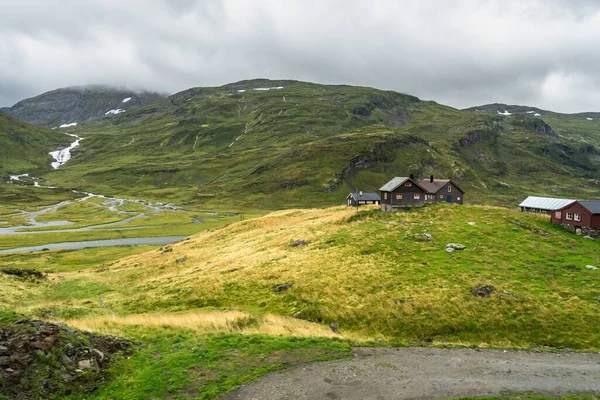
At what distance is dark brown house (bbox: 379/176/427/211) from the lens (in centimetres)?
7694

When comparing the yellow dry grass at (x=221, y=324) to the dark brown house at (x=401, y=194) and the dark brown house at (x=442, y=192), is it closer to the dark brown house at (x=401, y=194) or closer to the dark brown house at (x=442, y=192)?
the dark brown house at (x=401, y=194)

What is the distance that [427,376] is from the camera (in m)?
22.8

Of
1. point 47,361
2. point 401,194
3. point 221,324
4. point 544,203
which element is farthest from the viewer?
point 544,203

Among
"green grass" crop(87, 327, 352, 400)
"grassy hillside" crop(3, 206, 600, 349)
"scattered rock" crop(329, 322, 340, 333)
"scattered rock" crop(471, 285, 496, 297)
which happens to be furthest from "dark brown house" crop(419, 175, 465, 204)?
"green grass" crop(87, 327, 352, 400)

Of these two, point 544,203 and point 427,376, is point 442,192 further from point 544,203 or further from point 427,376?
point 427,376

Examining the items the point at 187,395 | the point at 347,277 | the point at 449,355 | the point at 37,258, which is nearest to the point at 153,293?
the point at 347,277

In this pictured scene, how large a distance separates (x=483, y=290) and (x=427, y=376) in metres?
18.8

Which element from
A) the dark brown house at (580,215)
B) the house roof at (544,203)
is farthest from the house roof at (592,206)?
the house roof at (544,203)

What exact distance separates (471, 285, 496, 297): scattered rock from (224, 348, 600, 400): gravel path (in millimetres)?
10441

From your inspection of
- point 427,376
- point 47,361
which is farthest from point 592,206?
point 47,361

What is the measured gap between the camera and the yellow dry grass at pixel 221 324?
30.6 meters

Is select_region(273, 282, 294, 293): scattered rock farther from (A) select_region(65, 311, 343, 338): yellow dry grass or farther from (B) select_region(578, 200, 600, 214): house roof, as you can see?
(B) select_region(578, 200, 600, 214): house roof

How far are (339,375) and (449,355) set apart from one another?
28.2 feet

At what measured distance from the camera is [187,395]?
66.5 ft
